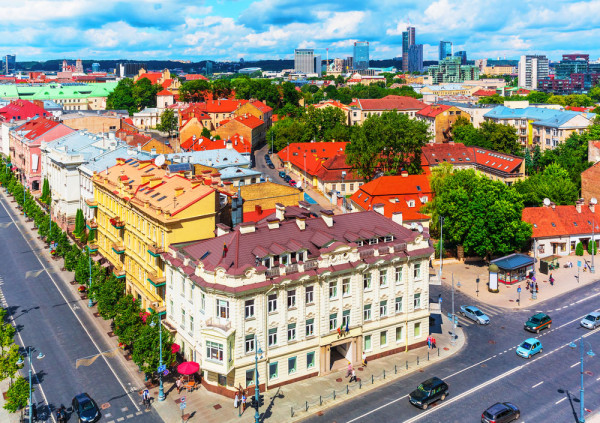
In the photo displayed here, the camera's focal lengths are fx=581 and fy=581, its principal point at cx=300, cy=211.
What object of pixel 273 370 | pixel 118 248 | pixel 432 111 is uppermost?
pixel 432 111

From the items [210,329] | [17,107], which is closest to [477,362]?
[210,329]

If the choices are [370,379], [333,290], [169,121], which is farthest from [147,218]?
[169,121]

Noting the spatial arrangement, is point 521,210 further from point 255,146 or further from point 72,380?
point 255,146

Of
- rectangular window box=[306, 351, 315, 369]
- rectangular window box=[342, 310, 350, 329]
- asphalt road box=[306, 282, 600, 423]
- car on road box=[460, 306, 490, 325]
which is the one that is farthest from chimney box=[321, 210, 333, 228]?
car on road box=[460, 306, 490, 325]

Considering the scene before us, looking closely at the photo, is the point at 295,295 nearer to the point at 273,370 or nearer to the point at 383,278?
the point at 273,370

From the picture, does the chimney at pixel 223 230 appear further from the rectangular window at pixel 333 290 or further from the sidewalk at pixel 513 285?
the sidewalk at pixel 513 285

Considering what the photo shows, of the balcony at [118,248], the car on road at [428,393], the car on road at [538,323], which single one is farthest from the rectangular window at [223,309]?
the car on road at [538,323]

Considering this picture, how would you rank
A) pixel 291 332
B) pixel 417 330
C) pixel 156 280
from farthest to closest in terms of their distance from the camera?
pixel 417 330 < pixel 156 280 < pixel 291 332

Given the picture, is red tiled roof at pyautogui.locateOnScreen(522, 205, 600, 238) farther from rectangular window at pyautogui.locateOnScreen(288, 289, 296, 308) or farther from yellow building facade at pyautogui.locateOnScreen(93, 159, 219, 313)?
yellow building facade at pyautogui.locateOnScreen(93, 159, 219, 313)
